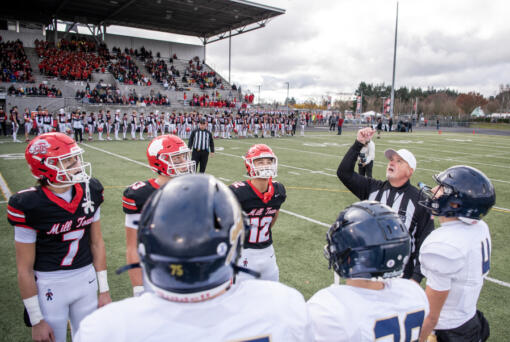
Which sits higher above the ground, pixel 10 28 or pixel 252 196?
pixel 10 28

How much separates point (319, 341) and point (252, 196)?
2.06 m

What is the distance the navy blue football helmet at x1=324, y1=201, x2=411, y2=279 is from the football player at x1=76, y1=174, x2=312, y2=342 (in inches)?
20.2

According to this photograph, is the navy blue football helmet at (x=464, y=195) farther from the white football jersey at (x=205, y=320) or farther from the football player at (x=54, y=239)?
the football player at (x=54, y=239)

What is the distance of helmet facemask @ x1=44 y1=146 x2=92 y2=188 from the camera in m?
2.60

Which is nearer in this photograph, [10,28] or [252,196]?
[252,196]

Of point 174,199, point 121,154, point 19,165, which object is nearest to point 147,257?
point 174,199

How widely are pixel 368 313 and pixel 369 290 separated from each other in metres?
0.12

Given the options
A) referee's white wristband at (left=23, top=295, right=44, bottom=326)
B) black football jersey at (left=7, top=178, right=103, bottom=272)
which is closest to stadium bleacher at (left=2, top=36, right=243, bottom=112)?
black football jersey at (left=7, top=178, right=103, bottom=272)

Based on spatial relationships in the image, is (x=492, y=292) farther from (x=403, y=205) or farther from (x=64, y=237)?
(x=64, y=237)

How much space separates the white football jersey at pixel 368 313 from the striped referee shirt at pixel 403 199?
1.47m

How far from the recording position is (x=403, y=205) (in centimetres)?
346

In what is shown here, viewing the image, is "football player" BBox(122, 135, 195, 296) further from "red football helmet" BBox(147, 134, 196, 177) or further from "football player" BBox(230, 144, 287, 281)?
"football player" BBox(230, 144, 287, 281)

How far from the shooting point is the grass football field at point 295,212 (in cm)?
427

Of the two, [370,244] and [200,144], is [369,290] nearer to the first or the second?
[370,244]
